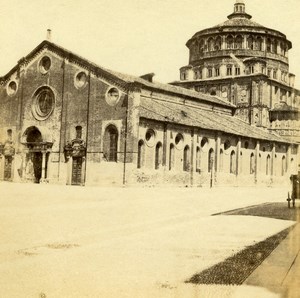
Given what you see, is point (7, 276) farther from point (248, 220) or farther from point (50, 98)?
point (50, 98)

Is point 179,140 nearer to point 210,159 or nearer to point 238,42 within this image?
point 210,159

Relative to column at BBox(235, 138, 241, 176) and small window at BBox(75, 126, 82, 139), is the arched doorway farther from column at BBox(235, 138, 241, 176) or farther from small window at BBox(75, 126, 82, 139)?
column at BBox(235, 138, 241, 176)

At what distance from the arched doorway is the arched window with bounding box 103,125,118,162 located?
5.18 m

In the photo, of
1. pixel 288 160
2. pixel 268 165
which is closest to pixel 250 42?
pixel 288 160

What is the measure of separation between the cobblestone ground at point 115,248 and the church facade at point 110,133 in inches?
628

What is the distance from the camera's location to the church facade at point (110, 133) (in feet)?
99.6

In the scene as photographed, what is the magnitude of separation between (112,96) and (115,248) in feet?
77.6

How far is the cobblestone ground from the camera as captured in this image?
18.7 ft

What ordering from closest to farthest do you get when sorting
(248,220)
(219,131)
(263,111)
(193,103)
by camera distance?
(248,220) < (219,131) < (193,103) < (263,111)

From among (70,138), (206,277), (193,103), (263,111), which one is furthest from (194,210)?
(263,111)

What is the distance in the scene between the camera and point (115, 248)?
813 centimetres

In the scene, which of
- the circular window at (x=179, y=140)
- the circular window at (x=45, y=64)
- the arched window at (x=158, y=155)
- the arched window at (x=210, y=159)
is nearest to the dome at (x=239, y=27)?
the arched window at (x=210, y=159)

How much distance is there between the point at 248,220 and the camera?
522 inches

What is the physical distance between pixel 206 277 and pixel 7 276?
2.72 meters
